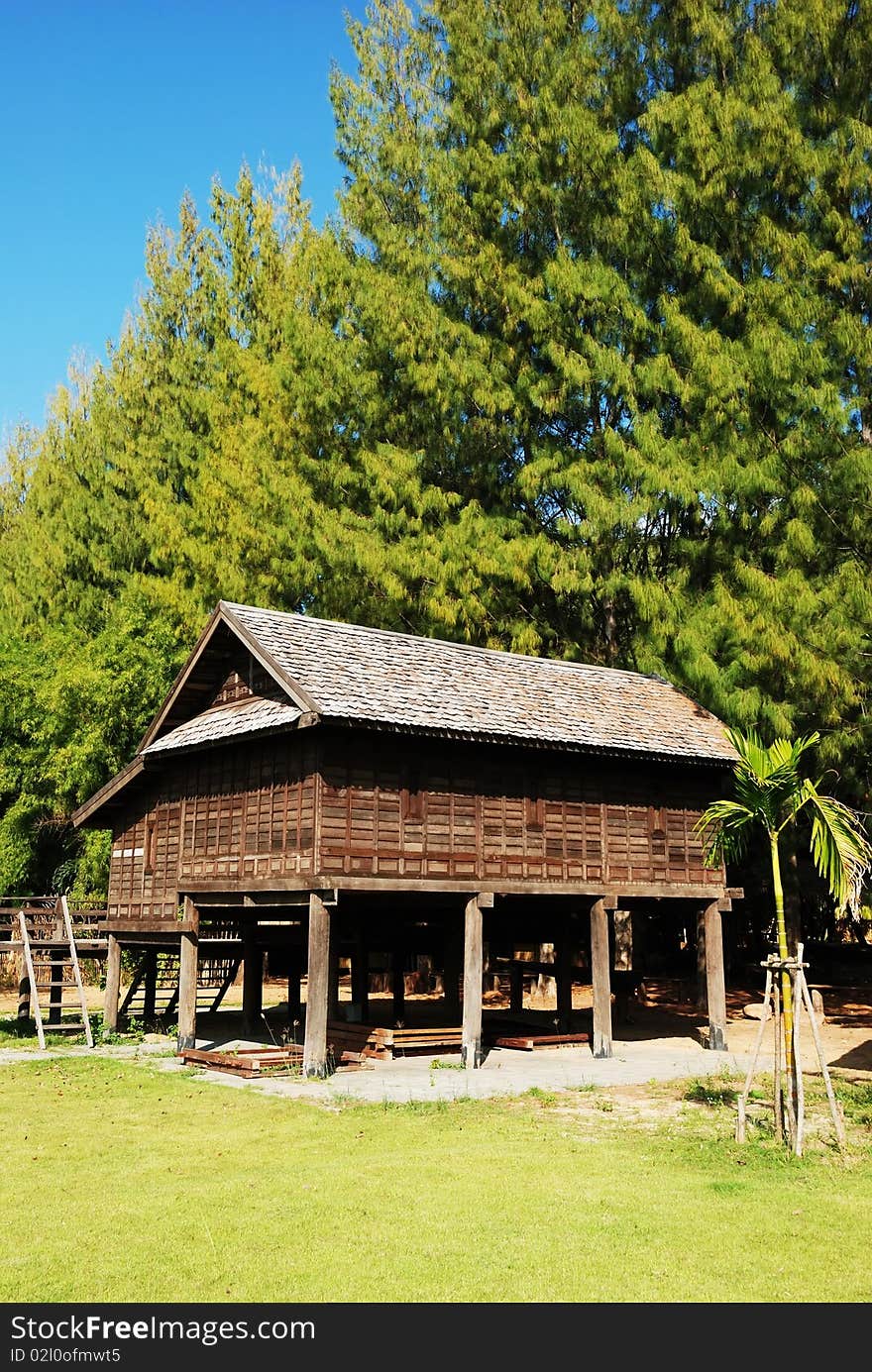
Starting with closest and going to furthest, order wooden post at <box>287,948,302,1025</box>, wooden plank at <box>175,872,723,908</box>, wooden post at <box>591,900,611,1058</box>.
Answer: wooden plank at <box>175,872,723,908</box> < wooden post at <box>591,900,611,1058</box> < wooden post at <box>287,948,302,1025</box>

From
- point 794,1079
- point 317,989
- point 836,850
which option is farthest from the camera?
point 317,989

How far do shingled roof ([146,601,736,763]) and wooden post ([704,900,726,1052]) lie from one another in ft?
10.0

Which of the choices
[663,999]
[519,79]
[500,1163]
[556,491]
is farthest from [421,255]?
[500,1163]

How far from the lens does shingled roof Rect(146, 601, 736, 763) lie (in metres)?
17.9

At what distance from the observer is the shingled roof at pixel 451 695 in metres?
17.9

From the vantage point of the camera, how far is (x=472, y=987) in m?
18.7

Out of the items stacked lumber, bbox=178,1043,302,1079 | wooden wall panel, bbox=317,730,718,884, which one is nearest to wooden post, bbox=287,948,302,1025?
stacked lumber, bbox=178,1043,302,1079

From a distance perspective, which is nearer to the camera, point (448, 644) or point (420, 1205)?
point (420, 1205)

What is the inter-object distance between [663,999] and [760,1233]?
24.7 meters

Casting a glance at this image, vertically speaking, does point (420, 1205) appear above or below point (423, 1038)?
below

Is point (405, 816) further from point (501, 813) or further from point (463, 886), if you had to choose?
point (501, 813)

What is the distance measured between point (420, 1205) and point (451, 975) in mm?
14682

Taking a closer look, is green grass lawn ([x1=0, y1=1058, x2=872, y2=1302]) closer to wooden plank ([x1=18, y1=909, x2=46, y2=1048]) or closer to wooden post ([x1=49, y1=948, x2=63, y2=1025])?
wooden plank ([x1=18, y1=909, x2=46, y2=1048])

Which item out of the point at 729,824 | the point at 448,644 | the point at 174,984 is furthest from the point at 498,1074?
the point at 174,984
